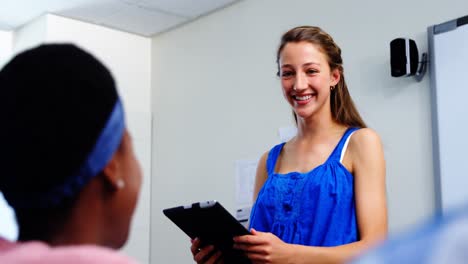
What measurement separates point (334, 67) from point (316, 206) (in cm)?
41

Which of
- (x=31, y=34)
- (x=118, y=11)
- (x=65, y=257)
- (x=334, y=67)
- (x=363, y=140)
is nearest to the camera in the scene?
(x=65, y=257)

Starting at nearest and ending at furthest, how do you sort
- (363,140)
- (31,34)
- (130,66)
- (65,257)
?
(65,257), (363,140), (31,34), (130,66)

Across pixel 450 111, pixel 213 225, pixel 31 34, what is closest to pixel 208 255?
pixel 213 225

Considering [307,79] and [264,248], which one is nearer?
[264,248]

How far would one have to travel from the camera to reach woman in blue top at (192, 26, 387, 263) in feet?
4.64

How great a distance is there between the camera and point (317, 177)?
150cm

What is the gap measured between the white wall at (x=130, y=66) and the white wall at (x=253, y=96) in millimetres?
67

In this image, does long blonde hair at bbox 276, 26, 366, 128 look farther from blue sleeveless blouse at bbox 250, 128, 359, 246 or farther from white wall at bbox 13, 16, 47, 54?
white wall at bbox 13, 16, 47, 54

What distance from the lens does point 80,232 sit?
25.3 inches

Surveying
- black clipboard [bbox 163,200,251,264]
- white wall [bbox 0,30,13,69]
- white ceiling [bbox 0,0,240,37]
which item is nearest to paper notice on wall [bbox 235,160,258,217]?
white ceiling [bbox 0,0,240,37]

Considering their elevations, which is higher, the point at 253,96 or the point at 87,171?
the point at 253,96

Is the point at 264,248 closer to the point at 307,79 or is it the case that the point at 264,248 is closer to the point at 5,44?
the point at 307,79

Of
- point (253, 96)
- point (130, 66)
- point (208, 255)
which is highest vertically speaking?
point (130, 66)

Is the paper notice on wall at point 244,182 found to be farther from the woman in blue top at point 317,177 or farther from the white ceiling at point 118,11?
the woman in blue top at point 317,177
